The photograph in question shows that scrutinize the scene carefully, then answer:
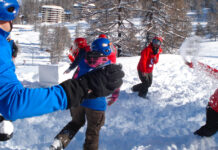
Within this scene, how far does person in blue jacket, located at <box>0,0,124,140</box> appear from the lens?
3.38 ft

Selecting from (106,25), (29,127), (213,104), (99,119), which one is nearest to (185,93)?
(213,104)

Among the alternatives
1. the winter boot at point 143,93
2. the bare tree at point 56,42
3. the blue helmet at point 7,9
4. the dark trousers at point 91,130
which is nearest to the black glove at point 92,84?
the blue helmet at point 7,9

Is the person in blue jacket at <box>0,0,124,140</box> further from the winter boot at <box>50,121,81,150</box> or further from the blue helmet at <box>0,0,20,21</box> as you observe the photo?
the winter boot at <box>50,121,81,150</box>

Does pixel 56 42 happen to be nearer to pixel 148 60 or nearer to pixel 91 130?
pixel 148 60

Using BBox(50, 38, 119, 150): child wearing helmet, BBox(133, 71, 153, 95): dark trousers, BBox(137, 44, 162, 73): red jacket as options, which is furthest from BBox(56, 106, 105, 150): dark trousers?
BBox(133, 71, 153, 95): dark trousers

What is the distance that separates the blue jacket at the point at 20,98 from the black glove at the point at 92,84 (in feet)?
0.14

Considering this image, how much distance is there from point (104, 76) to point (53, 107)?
33 centimetres

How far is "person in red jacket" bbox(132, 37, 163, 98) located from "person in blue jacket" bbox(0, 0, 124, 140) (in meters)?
3.90

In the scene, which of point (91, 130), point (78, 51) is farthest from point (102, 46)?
point (78, 51)

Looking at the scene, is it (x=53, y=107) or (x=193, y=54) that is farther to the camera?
(x=193, y=54)

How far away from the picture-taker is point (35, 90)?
1.09 meters

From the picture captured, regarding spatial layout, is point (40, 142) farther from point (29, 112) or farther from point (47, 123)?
point (29, 112)

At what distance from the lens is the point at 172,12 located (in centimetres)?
2197

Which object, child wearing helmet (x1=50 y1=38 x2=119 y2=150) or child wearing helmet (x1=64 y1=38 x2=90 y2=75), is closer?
child wearing helmet (x1=50 y1=38 x2=119 y2=150)
